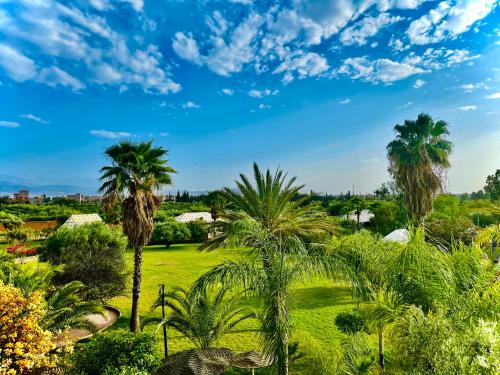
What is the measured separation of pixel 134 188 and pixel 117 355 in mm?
7331

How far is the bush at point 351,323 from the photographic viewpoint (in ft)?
39.9

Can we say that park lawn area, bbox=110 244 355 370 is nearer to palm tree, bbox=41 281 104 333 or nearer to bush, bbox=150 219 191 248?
palm tree, bbox=41 281 104 333

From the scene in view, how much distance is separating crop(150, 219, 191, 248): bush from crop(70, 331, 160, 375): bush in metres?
39.5

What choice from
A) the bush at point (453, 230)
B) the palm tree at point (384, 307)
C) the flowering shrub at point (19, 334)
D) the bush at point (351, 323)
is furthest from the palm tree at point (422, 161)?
the flowering shrub at point (19, 334)

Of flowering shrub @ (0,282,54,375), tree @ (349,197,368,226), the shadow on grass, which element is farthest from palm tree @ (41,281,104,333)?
tree @ (349,197,368,226)

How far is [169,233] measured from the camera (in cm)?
4822

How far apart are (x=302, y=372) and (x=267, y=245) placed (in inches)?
211

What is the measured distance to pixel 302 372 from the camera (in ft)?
36.6

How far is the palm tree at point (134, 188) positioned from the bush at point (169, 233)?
34114mm

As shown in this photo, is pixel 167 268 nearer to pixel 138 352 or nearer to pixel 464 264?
pixel 138 352

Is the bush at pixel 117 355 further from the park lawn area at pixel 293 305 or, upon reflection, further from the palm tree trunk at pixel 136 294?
the palm tree trunk at pixel 136 294

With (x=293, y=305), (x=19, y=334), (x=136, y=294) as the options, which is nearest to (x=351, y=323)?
(x=293, y=305)

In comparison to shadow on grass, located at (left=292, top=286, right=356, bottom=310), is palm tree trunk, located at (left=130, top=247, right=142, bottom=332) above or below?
above

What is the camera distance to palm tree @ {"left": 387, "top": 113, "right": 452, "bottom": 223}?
26438 mm
